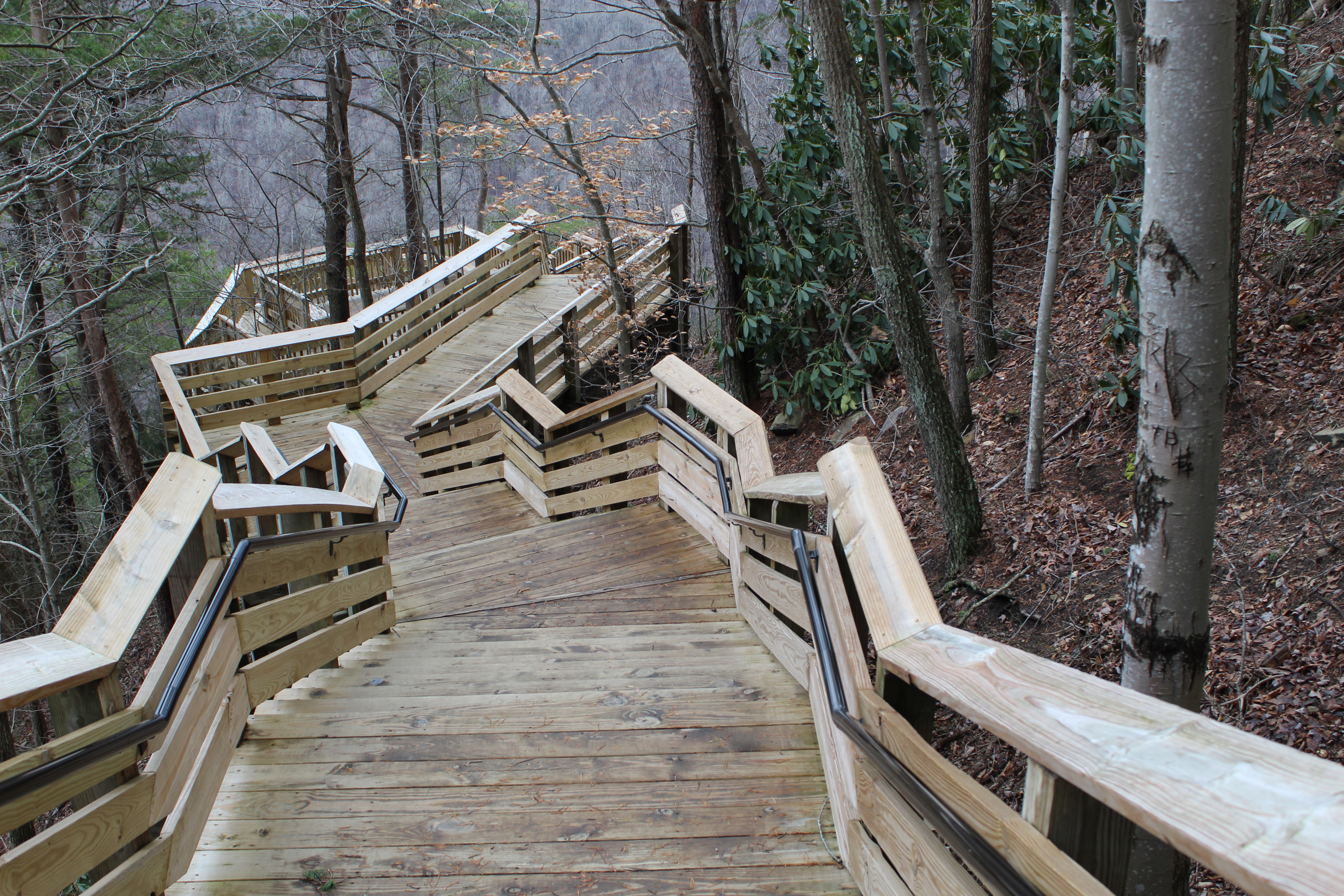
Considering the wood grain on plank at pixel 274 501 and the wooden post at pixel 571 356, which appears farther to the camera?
the wooden post at pixel 571 356

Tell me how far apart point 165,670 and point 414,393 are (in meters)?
10.3

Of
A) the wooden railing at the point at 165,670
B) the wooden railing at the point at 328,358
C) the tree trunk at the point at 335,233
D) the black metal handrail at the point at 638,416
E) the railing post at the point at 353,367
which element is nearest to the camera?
the wooden railing at the point at 165,670

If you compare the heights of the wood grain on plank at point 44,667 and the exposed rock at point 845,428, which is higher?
the wood grain on plank at point 44,667

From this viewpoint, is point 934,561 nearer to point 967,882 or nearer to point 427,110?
point 967,882

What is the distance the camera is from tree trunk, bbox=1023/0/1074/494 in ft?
18.6

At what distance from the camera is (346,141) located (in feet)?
54.6

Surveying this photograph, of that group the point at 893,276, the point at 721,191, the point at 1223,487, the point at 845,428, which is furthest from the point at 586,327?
the point at 1223,487

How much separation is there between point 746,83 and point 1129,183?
13516mm

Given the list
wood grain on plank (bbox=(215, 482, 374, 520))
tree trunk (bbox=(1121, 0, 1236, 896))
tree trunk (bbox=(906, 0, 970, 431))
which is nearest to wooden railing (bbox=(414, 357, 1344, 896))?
tree trunk (bbox=(1121, 0, 1236, 896))

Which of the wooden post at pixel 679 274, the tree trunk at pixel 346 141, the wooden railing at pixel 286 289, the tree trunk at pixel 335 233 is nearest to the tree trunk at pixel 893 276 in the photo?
the wooden post at pixel 679 274

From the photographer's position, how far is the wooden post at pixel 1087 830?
148 centimetres

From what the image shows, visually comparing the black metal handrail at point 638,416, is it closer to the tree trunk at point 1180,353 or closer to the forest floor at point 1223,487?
the forest floor at point 1223,487

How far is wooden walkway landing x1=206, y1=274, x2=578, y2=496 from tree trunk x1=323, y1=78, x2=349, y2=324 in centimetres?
393

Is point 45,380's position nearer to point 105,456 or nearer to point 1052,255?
point 105,456
